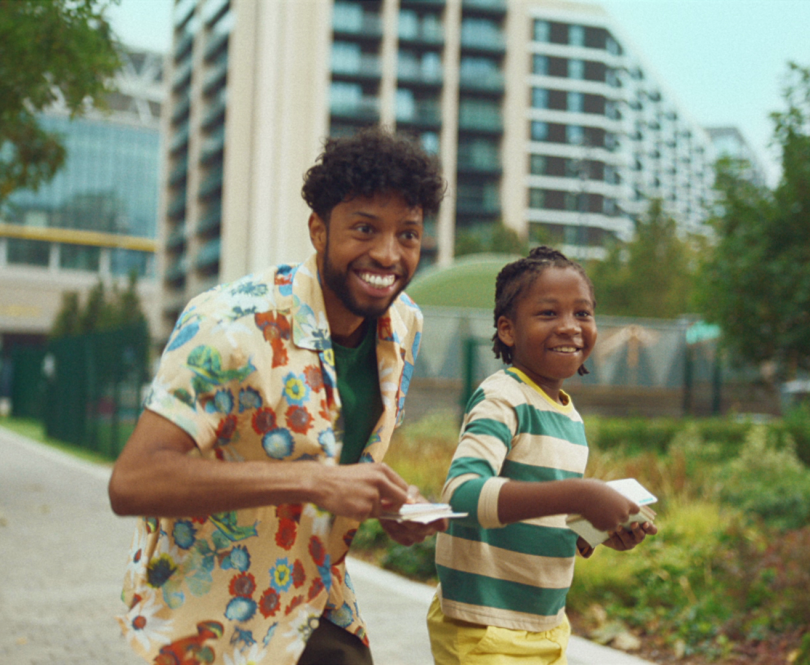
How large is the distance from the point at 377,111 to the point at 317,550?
56.7 m

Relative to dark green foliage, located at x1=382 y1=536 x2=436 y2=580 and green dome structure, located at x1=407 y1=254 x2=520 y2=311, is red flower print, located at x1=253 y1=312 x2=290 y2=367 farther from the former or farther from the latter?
green dome structure, located at x1=407 y1=254 x2=520 y2=311

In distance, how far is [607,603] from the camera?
5.55 meters

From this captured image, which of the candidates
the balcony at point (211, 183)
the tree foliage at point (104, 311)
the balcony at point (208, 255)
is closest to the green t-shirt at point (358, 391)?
the tree foliage at point (104, 311)

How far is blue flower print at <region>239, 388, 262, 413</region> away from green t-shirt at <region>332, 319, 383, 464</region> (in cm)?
29

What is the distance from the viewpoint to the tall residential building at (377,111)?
2130 inches

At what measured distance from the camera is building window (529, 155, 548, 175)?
74688 millimetres

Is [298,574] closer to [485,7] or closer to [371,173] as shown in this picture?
[371,173]

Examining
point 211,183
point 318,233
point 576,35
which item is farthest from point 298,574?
point 576,35

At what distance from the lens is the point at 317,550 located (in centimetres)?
201

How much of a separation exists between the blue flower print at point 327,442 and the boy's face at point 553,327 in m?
0.66

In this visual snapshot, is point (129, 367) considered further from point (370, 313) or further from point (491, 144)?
point (491, 144)

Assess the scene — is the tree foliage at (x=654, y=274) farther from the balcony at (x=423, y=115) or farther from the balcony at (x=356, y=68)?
the balcony at (x=356, y=68)

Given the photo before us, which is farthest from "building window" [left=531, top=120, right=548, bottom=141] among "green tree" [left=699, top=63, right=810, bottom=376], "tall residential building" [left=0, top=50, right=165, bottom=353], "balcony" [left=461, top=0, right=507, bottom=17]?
"green tree" [left=699, top=63, right=810, bottom=376]

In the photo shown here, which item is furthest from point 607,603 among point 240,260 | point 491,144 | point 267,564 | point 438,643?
point 491,144
